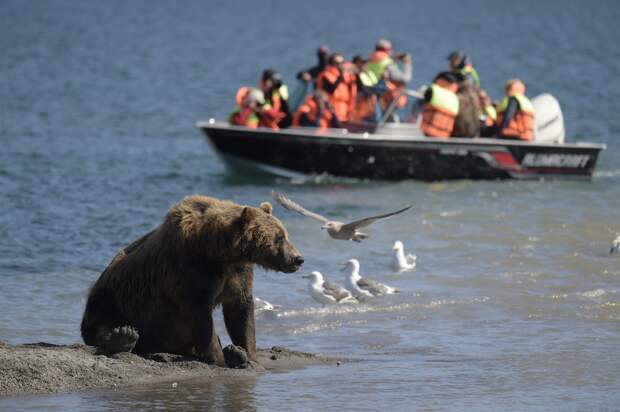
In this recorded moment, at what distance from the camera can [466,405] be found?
26.8ft

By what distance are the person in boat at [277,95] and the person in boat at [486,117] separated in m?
2.91

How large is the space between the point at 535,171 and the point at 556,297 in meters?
8.09

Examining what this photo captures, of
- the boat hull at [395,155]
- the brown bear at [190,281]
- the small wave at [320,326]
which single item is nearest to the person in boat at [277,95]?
the boat hull at [395,155]

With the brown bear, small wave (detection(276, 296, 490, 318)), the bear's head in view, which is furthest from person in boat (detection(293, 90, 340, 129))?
the bear's head

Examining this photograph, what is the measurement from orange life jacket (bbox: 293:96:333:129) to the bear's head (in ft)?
37.3

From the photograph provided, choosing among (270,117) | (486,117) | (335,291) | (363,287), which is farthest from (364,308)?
(486,117)

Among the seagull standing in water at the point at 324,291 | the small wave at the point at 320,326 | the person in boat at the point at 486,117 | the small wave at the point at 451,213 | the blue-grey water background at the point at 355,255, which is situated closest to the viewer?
the blue-grey water background at the point at 355,255

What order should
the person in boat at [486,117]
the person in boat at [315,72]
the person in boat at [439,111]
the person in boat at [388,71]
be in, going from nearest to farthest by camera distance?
the person in boat at [439,111] < the person in boat at [388,71] < the person in boat at [315,72] < the person in boat at [486,117]

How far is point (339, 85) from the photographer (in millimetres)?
19984

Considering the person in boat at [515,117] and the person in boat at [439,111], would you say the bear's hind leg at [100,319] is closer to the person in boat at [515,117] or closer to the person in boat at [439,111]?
the person in boat at [439,111]

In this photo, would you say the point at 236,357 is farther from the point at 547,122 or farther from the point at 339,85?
the point at 547,122

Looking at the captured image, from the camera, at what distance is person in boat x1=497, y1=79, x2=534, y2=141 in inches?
779

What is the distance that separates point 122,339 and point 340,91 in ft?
38.9

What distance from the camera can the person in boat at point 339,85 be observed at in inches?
786
